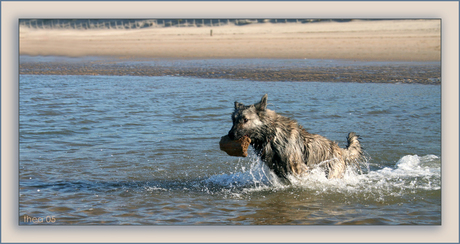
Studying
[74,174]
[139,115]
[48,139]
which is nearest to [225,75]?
[139,115]

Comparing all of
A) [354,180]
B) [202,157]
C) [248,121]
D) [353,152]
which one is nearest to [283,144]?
[248,121]

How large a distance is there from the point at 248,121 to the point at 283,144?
670 mm

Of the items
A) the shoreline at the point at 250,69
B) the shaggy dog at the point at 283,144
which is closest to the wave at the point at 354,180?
the shaggy dog at the point at 283,144

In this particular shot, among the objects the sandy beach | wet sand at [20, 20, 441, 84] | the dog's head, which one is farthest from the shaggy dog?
wet sand at [20, 20, 441, 84]

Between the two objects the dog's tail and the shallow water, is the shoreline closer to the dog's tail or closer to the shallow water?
the shallow water

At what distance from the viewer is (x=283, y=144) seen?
7031 mm

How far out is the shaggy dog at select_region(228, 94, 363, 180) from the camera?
6.81 meters

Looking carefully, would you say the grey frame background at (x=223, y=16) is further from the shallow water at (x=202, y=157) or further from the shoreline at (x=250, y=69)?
the shoreline at (x=250, y=69)

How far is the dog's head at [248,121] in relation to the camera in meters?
6.75

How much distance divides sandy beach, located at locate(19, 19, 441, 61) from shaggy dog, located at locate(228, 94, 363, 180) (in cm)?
200

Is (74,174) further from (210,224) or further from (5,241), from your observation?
(210,224)

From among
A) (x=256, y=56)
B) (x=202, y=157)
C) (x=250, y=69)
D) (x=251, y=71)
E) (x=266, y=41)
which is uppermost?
(x=256, y=56)

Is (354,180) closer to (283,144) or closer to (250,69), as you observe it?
(283,144)

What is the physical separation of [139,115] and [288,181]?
5660 millimetres
